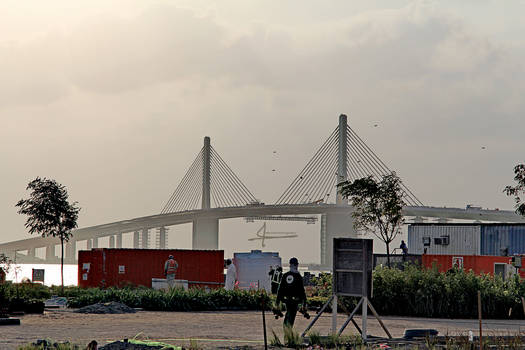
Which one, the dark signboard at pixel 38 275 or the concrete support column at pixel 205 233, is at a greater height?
the concrete support column at pixel 205 233

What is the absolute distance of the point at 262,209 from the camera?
→ 102250 millimetres

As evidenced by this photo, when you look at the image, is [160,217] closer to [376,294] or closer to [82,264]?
[82,264]

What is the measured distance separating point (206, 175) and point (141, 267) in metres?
81.3

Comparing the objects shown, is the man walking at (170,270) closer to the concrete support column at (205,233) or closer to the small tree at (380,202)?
the small tree at (380,202)

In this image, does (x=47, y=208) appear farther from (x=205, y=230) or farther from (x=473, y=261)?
(x=205, y=230)

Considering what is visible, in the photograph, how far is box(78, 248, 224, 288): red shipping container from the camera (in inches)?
1426

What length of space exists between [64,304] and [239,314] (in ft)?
19.0

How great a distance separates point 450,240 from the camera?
2090 inches

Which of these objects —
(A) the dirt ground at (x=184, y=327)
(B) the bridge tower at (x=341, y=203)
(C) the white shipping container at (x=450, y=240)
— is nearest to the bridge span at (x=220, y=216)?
(B) the bridge tower at (x=341, y=203)

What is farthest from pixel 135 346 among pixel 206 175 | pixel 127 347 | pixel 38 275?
pixel 206 175

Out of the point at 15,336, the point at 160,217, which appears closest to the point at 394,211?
the point at 15,336

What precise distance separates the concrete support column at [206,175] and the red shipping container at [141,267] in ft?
247

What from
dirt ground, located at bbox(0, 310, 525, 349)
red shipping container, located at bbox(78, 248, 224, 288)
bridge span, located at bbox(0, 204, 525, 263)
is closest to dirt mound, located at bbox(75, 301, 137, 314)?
dirt ground, located at bbox(0, 310, 525, 349)

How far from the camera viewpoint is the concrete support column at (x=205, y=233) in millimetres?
104625
